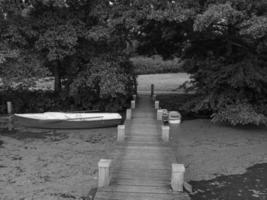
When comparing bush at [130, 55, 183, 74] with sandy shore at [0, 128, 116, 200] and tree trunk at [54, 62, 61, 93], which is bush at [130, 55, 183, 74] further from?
sandy shore at [0, 128, 116, 200]

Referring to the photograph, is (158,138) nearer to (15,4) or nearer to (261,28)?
(261,28)

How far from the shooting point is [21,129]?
1475cm

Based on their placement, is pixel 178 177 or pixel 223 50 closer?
pixel 178 177

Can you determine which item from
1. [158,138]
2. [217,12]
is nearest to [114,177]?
[158,138]

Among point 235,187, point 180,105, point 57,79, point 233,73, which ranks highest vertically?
point 233,73

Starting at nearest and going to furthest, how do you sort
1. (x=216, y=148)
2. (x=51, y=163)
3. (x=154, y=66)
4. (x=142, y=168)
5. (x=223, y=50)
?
(x=142, y=168)
(x=51, y=163)
(x=216, y=148)
(x=223, y=50)
(x=154, y=66)

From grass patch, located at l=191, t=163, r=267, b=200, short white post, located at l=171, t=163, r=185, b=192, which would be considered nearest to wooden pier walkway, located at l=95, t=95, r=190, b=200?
short white post, located at l=171, t=163, r=185, b=192

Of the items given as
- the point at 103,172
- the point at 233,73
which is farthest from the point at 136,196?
the point at 233,73

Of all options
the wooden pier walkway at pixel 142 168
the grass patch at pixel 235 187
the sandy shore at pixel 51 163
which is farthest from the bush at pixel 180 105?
the grass patch at pixel 235 187

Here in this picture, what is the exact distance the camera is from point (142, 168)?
8680 mm

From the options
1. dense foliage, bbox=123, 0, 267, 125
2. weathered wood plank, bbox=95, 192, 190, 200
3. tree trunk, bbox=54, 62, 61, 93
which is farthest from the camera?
tree trunk, bbox=54, 62, 61, 93

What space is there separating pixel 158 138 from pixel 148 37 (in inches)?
306

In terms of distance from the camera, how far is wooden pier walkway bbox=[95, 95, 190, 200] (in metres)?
7.23

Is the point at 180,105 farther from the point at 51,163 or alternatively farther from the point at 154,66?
the point at 154,66
